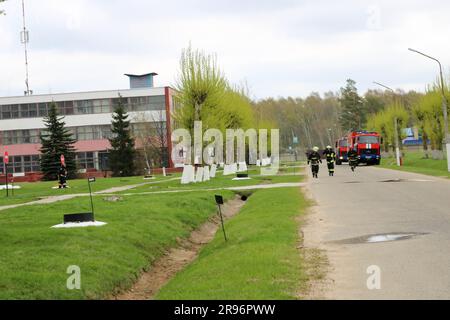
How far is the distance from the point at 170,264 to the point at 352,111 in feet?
410

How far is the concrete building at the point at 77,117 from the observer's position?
9000cm

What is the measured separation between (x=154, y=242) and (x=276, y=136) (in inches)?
3096

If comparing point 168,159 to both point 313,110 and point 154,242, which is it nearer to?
Result: point 154,242

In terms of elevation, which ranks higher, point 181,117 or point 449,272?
point 181,117

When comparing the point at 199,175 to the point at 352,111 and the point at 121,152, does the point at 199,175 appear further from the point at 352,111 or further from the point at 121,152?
the point at 352,111

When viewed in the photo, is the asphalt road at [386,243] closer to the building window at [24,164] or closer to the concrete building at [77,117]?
the concrete building at [77,117]

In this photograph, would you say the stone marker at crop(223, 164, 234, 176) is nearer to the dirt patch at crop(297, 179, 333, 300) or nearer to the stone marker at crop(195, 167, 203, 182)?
the stone marker at crop(195, 167, 203, 182)

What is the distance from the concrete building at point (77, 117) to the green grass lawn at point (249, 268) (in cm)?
7390

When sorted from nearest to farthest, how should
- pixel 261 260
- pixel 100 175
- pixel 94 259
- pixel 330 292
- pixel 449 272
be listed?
1. pixel 330 292
2. pixel 449 272
3. pixel 261 260
4. pixel 94 259
5. pixel 100 175

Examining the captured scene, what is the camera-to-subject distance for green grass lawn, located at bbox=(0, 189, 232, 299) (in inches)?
416

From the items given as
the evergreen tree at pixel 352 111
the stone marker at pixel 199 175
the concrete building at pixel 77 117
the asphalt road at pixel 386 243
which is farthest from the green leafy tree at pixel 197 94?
the evergreen tree at pixel 352 111

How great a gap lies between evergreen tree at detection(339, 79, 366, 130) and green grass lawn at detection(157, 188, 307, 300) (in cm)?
12045

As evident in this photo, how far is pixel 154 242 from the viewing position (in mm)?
16266
